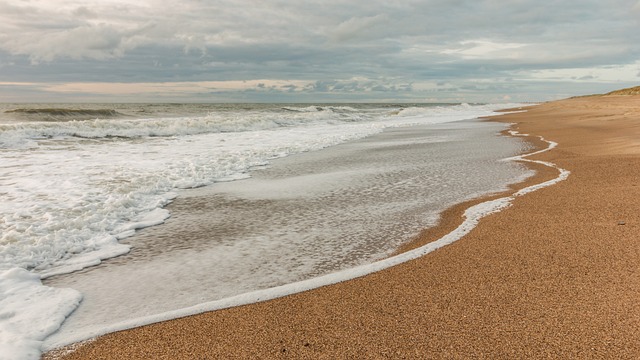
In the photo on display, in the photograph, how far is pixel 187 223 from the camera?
6992 mm

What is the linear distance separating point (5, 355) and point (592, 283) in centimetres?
452

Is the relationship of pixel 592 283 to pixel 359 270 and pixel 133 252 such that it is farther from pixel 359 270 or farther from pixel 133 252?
pixel 133 252

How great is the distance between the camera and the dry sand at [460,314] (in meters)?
3.08

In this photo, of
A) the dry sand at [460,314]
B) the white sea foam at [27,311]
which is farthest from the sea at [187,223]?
the dry sand at [460,314]

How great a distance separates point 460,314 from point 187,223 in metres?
4.64

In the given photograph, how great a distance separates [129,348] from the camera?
3.31 meters

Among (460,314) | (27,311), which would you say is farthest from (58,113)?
(460,314)

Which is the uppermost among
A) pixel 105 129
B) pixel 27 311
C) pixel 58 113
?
pixel 58 113

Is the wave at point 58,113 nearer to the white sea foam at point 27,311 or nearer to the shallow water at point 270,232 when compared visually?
the shallow water at point 270,232

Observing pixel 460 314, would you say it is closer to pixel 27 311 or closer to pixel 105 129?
pixel 27 311

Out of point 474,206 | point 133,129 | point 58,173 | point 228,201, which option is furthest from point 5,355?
point 133,129

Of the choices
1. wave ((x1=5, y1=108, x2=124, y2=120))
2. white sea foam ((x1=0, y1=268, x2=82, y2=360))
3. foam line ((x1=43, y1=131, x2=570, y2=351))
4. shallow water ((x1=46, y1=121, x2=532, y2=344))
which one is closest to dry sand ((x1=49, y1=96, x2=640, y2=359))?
foam line ((x1=43, y1=131, x2=570, y2=351))

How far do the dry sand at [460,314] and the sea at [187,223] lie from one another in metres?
0.55

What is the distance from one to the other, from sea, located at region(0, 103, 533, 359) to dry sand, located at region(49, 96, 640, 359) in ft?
1.81
